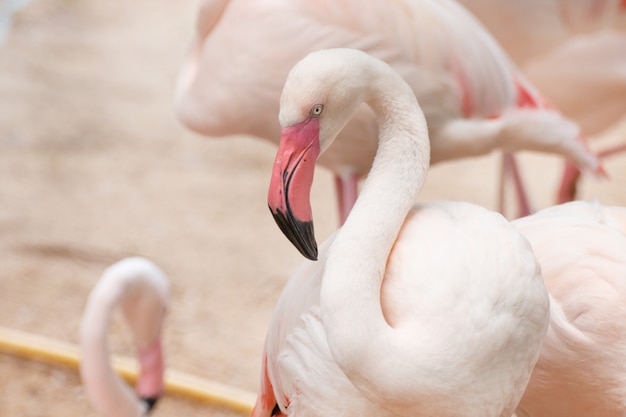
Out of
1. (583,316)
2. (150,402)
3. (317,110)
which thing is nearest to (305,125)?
(317,110)

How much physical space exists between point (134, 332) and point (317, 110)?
4.44ft

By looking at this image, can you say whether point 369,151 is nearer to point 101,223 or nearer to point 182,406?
point 182,406

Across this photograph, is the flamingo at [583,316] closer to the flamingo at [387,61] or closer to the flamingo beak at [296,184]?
the flamingo beak at [296,184]

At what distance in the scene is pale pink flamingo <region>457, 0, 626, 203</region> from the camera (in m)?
2.99

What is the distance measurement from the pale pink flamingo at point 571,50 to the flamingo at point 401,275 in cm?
156

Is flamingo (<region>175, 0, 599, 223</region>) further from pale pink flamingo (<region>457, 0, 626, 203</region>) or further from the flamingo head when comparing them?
the flamingo head

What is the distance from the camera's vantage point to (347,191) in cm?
269

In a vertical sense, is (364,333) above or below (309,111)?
below

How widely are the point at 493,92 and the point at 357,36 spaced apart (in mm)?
393

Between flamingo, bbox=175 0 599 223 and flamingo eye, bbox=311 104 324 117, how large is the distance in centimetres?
85

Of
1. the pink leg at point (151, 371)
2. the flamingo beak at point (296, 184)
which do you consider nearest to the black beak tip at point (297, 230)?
the flamingo beak at point (296, 184)

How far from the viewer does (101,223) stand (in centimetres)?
362

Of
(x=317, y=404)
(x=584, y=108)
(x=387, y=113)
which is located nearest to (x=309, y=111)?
(x=387, y=113)

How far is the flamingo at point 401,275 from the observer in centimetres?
140
